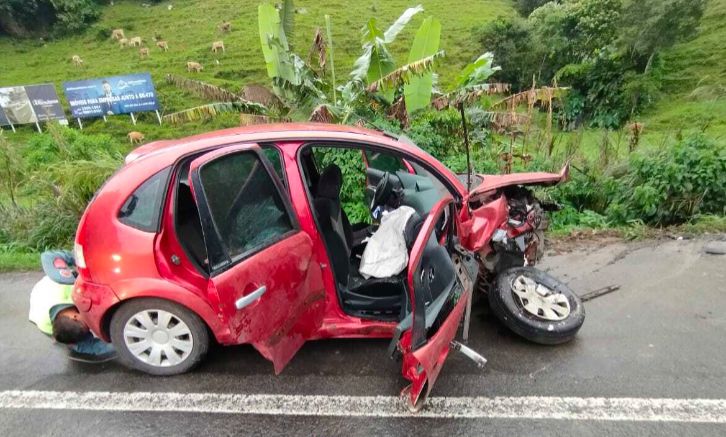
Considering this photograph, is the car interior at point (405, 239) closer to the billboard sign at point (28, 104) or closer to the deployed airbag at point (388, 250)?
the deployed airbag at point (388, 250)

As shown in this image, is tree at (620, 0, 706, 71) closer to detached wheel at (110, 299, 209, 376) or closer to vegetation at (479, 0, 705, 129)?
vegetation at (479, 0, 705, 129)

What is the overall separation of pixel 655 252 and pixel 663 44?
18.4 meters

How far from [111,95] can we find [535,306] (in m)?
24.4

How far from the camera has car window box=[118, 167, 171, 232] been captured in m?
2.62

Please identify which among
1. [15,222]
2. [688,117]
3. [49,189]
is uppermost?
[49,189]

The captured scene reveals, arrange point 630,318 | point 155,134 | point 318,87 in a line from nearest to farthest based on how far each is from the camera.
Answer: point 630,318 → point 318,87 → point 155,134

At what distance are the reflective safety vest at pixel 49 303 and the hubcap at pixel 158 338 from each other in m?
0.70

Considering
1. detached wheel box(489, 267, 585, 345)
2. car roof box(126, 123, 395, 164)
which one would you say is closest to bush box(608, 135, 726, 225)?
detached wheel box(489, 267, 585, 345)

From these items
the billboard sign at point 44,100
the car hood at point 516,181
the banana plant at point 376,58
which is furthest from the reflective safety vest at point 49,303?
the billboard sign at point 44,100

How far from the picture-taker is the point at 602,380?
106 inches

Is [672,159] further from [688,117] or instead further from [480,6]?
[480,6]

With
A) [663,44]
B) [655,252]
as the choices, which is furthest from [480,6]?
[655,252]

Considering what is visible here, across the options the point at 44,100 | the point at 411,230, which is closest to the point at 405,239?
the point at 411,230

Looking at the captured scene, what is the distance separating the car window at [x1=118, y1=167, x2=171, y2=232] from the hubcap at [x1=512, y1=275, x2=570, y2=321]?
259cm
